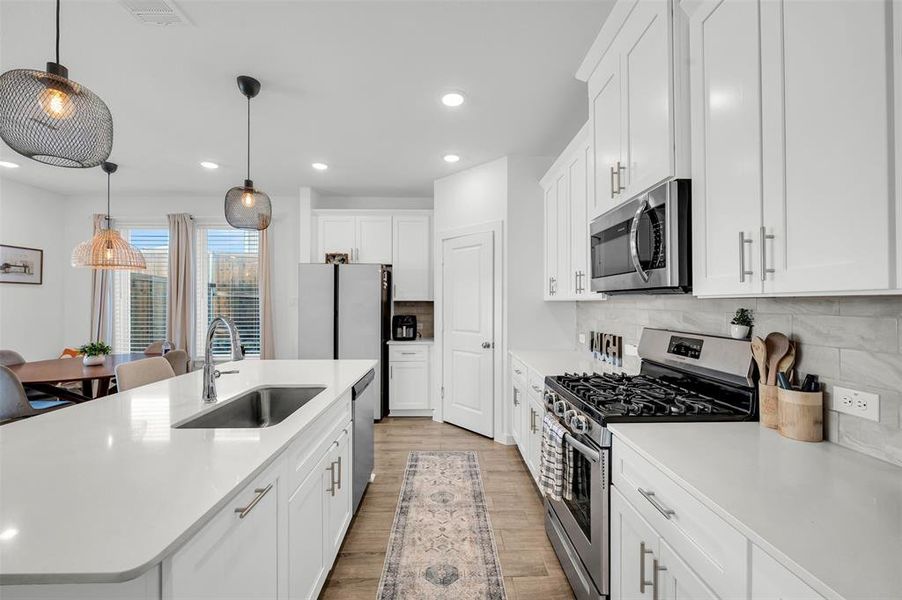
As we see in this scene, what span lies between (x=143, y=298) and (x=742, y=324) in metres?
6.43

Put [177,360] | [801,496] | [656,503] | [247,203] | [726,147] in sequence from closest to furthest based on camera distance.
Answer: [801,496] < [656,503] < [726,147] < [247,203] < [177,360]

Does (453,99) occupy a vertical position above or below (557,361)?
above

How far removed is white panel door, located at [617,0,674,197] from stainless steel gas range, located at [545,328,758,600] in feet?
2.52

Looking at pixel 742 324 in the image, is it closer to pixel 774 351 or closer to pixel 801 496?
pixel 774 351

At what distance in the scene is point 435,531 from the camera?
7.45 feet

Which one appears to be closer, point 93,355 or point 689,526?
point 689,526

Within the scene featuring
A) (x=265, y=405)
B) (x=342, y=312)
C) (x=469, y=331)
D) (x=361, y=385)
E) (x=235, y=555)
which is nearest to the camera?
(x=235, y=555)

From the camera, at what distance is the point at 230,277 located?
5305 mm

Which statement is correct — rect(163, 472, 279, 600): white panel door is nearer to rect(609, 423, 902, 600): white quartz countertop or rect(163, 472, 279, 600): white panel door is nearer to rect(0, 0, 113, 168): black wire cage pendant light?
rect(609, 423, 902, 600): white quartz countertop

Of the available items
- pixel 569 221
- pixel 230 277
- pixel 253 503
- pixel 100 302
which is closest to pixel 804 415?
pixel 253 503

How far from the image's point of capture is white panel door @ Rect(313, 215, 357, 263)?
491 centimetres

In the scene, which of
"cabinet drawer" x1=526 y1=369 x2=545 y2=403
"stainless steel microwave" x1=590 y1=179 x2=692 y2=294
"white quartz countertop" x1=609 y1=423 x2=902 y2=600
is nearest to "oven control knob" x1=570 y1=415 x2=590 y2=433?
"white quartz countertop" x1=609 y1=423 x2=902 y2=600


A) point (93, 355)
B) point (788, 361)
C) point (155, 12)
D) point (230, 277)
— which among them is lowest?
point (93, 355)

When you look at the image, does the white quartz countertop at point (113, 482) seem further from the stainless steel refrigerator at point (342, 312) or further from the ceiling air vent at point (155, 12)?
the stainless steel refrigerator at point (342, 312)
